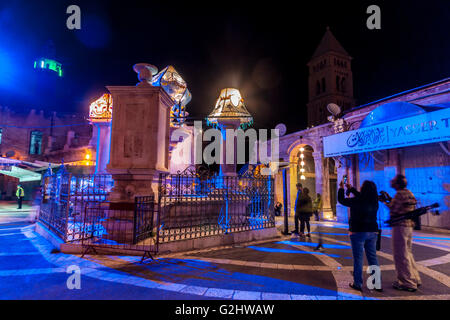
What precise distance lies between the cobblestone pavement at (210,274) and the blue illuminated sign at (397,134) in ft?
15.7

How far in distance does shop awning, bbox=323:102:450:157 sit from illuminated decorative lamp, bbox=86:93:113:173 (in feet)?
40.5

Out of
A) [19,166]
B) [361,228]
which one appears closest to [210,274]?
[361,228]

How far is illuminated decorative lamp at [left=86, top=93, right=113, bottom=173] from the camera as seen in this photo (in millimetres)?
10680

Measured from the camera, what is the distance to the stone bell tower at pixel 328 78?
55.1 meters

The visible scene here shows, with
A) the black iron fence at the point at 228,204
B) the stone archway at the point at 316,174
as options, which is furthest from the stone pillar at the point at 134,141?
the stone archway at the point at 316,174

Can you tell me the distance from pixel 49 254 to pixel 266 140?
18.8 metres

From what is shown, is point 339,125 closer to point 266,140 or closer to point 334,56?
point 266,140

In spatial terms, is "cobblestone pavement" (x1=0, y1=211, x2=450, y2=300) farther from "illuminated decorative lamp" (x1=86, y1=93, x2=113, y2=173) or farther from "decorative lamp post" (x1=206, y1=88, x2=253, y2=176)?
A: "decorative lamp post" (x1=206, y1=88, x2=253, y2=176)

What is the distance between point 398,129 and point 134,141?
10983mm

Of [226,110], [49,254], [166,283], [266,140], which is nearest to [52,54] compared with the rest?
[266,140]

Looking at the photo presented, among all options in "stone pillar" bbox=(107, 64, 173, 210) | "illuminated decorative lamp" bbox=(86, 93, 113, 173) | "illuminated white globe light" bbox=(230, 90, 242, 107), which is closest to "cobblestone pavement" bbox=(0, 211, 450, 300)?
"stone pillar" bbox=(107, 64, 173, 210)

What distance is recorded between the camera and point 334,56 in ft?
182

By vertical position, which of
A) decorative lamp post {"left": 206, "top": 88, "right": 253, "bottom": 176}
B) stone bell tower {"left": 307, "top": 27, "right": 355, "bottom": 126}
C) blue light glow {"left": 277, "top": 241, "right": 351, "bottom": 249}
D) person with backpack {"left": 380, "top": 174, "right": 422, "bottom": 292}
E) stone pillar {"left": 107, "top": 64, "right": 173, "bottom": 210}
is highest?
stone bell tower {"left": 307, "top": 27, "right": 355, "bottom": 126}

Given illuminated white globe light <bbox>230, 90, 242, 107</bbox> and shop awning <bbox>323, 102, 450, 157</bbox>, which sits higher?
illuminated white globe light <bbox>230, 90, 242, 107</bbox>
